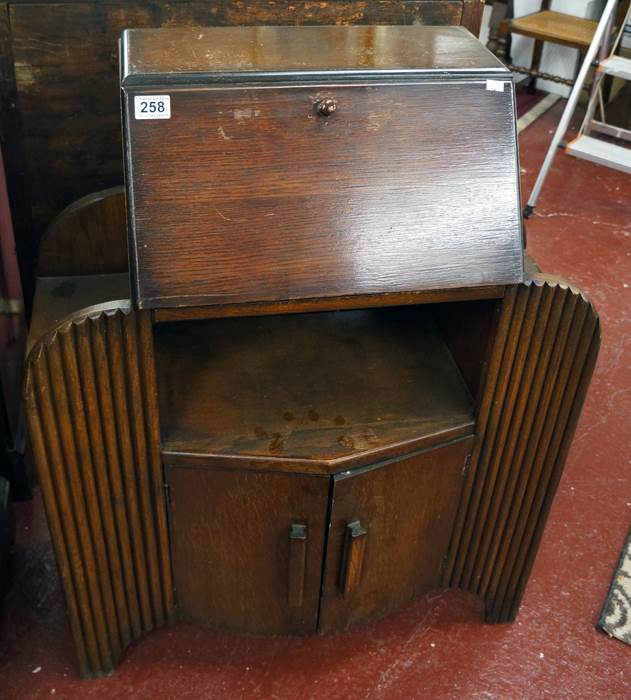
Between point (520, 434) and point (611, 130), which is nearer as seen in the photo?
point (520, 434)

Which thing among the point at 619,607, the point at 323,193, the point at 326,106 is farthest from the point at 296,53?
the point at 619,607

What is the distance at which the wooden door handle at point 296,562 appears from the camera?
1.47 meters

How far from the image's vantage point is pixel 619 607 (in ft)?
6.23

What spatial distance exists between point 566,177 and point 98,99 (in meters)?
2.70

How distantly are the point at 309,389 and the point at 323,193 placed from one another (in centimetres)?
45

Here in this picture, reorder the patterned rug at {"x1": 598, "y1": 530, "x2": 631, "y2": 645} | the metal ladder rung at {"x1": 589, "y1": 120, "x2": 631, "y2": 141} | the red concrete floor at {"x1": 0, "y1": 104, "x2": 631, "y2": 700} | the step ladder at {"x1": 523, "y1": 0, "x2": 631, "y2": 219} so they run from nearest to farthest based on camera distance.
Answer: the red concrete floor at {"x1": 0, "y1": 104, "x2": 631, "y2": 700} → the patterned rug at {"x1": 598, "y1": 530, "x2": 631, "y2": 645} → the step ladder at {"x1": 523, "y1": 0, "x2": 631, "y2": 219} → the metal ladder rung at {"x1": 589, "y1": 120, "x2": 631, "y2": 141}

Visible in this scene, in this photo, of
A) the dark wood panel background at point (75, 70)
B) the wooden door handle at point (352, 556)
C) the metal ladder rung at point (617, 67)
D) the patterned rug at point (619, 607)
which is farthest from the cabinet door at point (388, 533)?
the metal ladder rung at point (617, 67)

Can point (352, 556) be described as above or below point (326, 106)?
below

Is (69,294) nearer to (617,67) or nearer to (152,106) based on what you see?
(152,106)

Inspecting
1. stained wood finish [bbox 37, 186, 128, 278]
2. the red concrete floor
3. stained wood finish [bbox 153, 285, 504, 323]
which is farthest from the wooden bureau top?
the red concrete floor

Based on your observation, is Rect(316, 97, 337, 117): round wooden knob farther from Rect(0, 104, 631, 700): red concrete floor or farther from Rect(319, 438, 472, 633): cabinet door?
Rect(0, 104, 631, 700): red concrete floor

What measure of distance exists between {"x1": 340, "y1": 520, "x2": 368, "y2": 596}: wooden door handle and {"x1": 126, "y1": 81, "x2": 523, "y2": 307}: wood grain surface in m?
0.50

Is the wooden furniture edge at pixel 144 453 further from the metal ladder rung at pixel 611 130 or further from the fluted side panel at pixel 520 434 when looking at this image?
the metal ladder rung at pixel 611 130

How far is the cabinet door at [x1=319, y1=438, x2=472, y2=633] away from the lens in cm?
146
